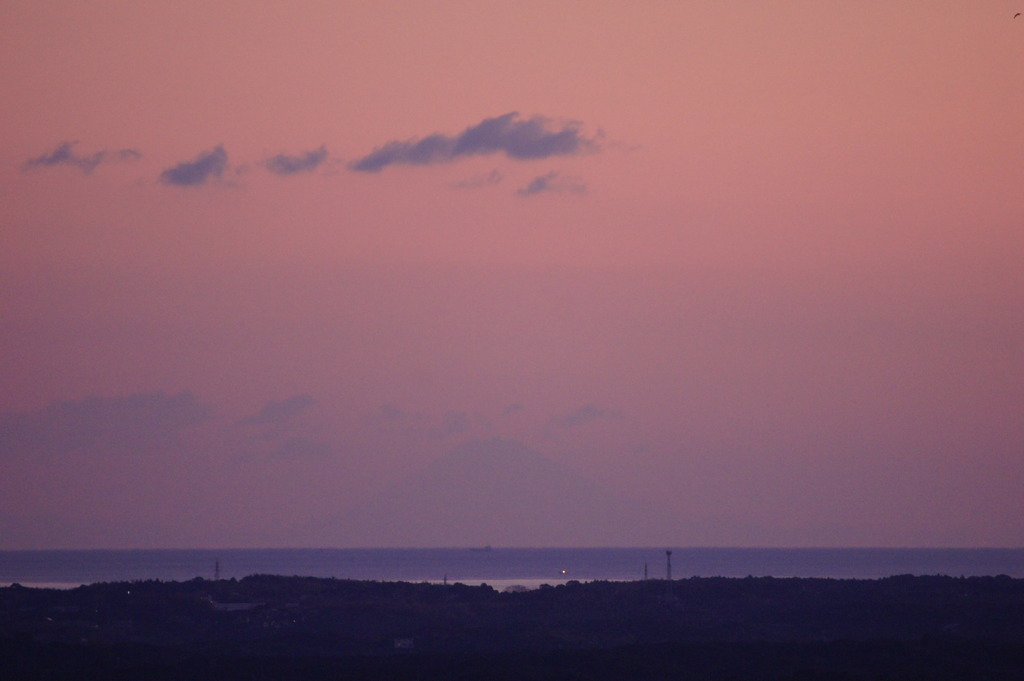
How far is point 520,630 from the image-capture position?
225ft

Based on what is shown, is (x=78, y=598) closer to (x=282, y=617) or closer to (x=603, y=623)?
(x=282, y=617)

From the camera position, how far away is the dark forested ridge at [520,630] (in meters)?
51.3

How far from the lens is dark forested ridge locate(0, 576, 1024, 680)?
51.3m

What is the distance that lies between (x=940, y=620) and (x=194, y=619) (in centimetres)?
4154

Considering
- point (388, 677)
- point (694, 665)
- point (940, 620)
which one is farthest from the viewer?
point (940, 620)

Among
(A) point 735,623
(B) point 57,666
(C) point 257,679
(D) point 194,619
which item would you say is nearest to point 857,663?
(A) point 735,623

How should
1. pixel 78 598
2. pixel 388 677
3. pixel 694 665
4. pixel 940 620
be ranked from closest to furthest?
1. pixel 388 677
2. pixel 694 665
3. pixel 940 620
4. pixel 78 598

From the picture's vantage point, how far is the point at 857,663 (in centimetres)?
5156

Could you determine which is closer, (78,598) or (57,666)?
(57,666)

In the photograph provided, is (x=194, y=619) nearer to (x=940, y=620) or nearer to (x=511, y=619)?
(x=511, y=619)

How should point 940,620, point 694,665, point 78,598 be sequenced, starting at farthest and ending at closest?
point 78,598, point 940,620, point 694,665

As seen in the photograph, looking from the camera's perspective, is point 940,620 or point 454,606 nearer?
point 940,620

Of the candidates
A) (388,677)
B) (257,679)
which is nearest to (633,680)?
(388,677)

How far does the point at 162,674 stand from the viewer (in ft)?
166
